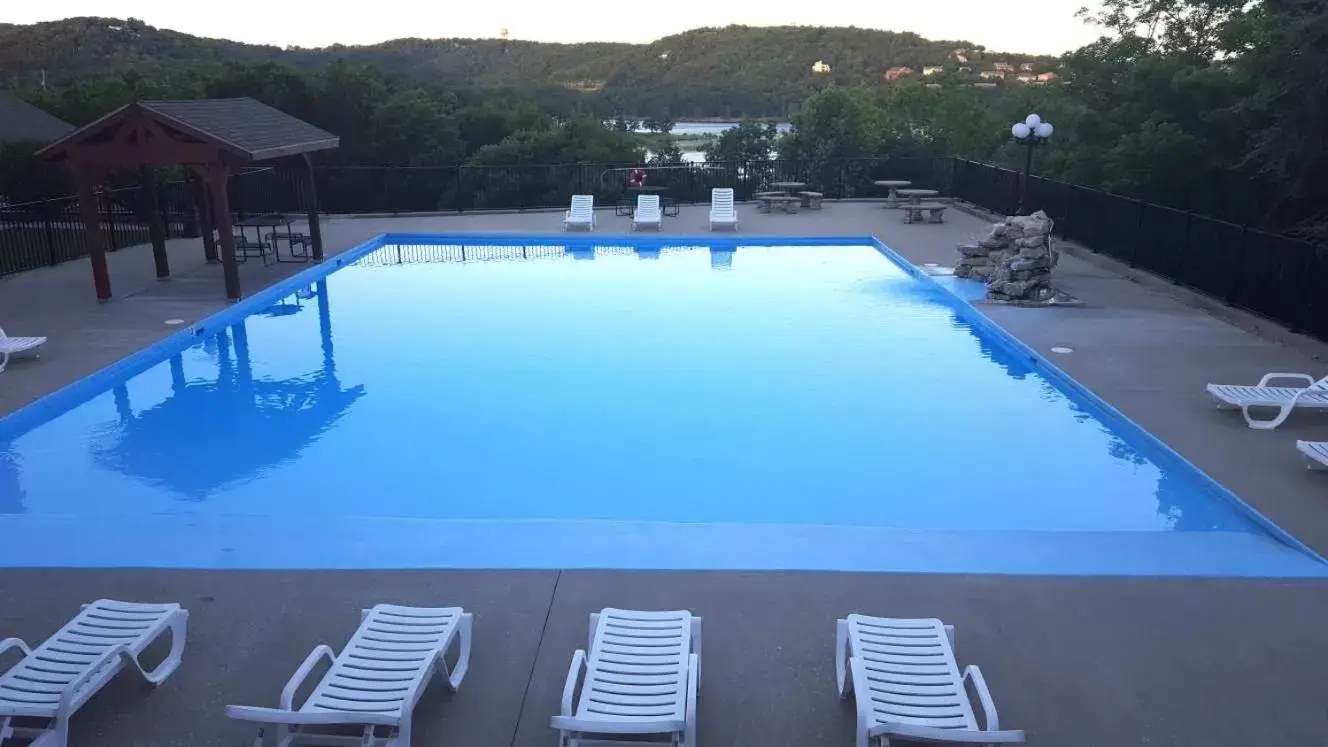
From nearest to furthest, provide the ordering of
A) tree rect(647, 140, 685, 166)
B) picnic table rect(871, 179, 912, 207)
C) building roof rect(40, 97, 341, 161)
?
building roof rect(40, 97, 341, 161), picnic table rect(871, 179, 912, 207), tree rect(647, 140, 685, 166)

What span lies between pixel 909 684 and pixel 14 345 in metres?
9.25

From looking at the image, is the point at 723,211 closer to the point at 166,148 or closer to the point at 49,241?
the point at 166,148

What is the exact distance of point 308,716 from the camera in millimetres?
3381

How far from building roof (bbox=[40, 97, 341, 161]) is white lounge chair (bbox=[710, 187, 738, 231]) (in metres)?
7.25

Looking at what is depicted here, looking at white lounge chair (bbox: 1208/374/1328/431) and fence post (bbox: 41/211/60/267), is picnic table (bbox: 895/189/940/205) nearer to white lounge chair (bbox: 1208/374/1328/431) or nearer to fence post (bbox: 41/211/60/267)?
white lounge chair (bbox: 1208/374/1328/431)

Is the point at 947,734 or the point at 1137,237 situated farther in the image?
the point at 1137,237

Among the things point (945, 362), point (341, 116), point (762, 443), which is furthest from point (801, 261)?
point (341, 116)

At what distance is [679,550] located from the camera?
566 centimetres

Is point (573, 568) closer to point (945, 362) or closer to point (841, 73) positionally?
point (945, 362)

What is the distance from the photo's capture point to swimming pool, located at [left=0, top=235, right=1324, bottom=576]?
18.7 feet

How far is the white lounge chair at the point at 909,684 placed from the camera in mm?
3336

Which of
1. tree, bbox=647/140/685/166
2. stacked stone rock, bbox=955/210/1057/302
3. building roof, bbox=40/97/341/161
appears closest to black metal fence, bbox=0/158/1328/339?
tree, bbox=647/140/685/166

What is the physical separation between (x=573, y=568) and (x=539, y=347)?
6.26 meters

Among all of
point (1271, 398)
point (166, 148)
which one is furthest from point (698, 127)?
point (1271, 398)
